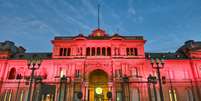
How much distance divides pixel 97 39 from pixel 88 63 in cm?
613

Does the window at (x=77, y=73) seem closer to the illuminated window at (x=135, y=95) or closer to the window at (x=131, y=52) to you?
the window at (x=131, y=52)

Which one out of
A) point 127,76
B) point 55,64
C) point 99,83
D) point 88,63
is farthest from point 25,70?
point 127,76

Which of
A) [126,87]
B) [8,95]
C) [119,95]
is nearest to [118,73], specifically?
[126,87]

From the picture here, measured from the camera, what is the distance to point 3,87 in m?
38.8

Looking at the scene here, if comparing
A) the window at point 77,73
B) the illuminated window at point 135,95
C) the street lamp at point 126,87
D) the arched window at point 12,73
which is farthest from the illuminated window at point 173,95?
the arched window at point 12,73

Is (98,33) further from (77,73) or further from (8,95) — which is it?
(8,95)

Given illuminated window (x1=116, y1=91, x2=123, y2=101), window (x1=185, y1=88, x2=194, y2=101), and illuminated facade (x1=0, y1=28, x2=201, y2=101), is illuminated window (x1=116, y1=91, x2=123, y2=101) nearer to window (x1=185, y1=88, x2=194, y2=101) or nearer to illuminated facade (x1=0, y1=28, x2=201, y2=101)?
illuminated facade (x1=0, y1=28, x2=201, y2=101)

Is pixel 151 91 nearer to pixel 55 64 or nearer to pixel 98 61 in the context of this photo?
pixel 98 61

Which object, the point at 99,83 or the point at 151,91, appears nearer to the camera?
the point at 151,91

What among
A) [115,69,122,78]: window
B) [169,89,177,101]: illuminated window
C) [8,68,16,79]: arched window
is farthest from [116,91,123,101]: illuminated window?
[8,68,16,79]: arched window

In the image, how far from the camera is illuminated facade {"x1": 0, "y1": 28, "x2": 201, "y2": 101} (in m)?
37.4

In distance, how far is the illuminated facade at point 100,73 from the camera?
37375 mm

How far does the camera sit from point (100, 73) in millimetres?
42500

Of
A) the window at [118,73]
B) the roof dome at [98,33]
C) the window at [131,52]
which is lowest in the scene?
the window at [118,73]
